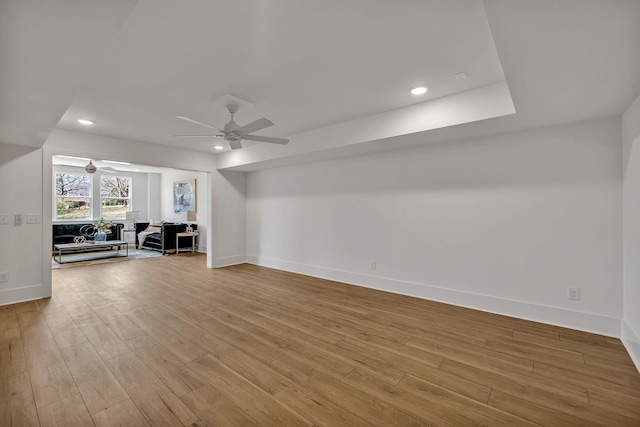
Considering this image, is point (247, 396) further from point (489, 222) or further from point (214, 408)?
point (489, 222)

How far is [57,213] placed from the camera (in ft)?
28.7

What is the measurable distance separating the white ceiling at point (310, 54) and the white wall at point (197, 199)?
5.27 metres

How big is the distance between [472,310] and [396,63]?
3.01m

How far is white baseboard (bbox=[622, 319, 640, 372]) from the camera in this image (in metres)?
2.29

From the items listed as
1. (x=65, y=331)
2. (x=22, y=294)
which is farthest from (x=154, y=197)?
(x=65, y=331)

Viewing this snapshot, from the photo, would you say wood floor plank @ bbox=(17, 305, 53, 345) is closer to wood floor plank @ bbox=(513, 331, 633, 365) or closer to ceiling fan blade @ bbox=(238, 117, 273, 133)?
ceiling fan blade @ bbox=(238, 117, 273, 133)

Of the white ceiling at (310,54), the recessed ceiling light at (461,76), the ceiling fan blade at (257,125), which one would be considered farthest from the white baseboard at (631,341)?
the ceiling fan blade at (257,125)

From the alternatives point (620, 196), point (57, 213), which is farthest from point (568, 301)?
point (57, 213)

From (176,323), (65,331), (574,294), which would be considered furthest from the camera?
(176,323)

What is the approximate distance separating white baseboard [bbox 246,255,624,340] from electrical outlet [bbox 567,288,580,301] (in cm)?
14

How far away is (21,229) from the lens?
3.87m

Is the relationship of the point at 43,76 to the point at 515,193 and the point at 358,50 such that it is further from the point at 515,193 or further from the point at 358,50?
the point at 515,193

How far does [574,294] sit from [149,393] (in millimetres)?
4016

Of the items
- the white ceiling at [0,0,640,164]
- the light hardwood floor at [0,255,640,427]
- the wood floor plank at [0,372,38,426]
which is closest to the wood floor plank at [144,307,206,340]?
the light hardwood floor at [0,255,640,427]
